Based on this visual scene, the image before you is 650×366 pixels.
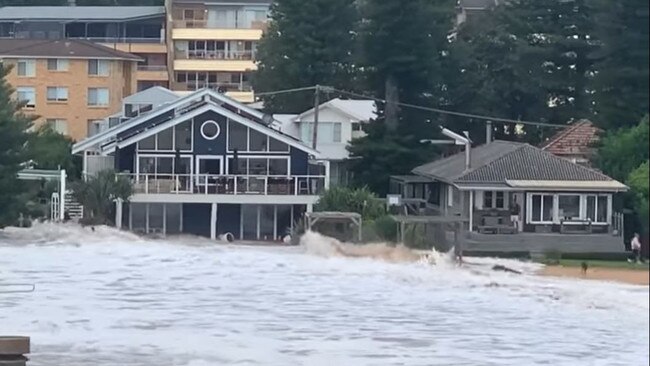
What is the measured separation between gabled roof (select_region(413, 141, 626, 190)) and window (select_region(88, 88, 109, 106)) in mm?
14550

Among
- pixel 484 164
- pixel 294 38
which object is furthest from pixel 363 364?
pixel 294 38

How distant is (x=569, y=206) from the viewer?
1944 cm

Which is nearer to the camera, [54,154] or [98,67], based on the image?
[54,154]

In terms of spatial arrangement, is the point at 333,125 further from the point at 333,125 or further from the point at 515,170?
the point at 515,170

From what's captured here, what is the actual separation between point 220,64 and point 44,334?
1159 inches

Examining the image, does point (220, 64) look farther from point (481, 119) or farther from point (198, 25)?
point (481, 119)

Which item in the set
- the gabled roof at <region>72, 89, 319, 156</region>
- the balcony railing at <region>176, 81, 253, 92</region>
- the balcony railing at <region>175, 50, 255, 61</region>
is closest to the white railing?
the gabled roof at <region>72, 89, 319, 156</region>

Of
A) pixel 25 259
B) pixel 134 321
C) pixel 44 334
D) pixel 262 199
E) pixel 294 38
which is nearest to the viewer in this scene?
pixel 44 334

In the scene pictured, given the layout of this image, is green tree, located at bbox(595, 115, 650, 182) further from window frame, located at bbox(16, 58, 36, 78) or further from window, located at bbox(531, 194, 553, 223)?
window frame, located at bbox(16, 58, 36, 78)

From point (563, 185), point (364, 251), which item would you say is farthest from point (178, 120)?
point (563, 185)

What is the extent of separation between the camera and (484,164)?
20.6 meters

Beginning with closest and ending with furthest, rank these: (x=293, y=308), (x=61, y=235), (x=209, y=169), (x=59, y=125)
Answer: (x=293, y=308) → (x=61, y=235) → (x=209, y=169) → (x=59, y=125)

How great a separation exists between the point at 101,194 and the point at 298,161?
395 centimetres

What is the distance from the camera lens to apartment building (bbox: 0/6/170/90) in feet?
136
